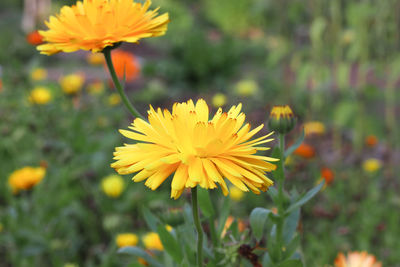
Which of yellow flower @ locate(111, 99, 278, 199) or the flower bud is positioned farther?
the flower bud

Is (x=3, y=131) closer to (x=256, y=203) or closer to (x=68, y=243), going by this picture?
(x=68, y=243)

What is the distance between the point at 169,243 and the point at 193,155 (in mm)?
267

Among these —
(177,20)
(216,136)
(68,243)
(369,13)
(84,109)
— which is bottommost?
(68,243)

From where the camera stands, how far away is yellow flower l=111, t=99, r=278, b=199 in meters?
0.57

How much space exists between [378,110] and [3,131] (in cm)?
335

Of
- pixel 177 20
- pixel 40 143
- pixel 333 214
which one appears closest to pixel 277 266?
pixel 333 214

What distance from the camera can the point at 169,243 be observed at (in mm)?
788

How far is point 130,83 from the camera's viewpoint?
5.13 m

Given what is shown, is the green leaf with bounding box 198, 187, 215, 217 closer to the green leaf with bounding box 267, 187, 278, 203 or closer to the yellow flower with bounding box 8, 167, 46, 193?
the green leaf with bounding box 267, 187, 278, 203

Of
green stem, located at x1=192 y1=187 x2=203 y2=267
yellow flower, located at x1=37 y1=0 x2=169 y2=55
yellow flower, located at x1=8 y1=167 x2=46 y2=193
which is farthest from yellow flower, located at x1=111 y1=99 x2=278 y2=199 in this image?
yellow flower, located at x1=8 y1=167 x2=46 y2=193

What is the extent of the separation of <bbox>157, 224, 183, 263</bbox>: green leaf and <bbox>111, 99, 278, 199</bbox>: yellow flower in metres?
0.21

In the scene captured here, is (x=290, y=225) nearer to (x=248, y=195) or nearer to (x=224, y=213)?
(x=224, y=213)

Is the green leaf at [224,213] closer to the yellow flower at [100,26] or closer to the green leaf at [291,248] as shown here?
the green leaf at [291,248]

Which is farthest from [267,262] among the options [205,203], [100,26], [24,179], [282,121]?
[24,179]
